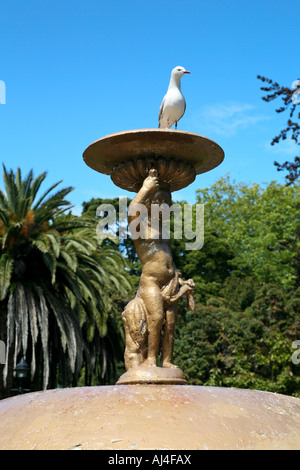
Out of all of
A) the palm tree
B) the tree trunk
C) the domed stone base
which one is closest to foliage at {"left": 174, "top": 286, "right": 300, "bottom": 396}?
the palm tree

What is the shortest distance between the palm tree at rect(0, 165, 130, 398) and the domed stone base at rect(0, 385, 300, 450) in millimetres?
12711

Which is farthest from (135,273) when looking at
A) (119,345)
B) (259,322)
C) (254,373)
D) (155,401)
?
(155,401)

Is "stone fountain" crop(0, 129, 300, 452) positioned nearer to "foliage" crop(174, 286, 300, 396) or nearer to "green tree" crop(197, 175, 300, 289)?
"foliage" crop(174, 286, 300, 396)

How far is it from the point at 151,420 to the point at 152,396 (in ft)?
1.33

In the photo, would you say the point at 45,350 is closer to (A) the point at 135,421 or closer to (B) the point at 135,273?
(B) the point at 135,273

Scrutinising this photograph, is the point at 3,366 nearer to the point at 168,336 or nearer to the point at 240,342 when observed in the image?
the point at 240,342

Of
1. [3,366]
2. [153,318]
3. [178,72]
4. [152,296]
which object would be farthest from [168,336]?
[3,366]

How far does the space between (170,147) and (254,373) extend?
45.9ft

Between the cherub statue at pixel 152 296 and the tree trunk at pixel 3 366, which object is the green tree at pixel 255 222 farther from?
the cherub statue at pixel 152 296

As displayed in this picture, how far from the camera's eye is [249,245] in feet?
111

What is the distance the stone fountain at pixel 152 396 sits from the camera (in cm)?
438

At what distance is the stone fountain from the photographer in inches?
172

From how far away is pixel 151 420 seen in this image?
4477 mm

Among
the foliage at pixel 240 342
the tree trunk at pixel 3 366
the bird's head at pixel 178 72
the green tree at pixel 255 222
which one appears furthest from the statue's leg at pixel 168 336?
the green tree at pixel 255 222
